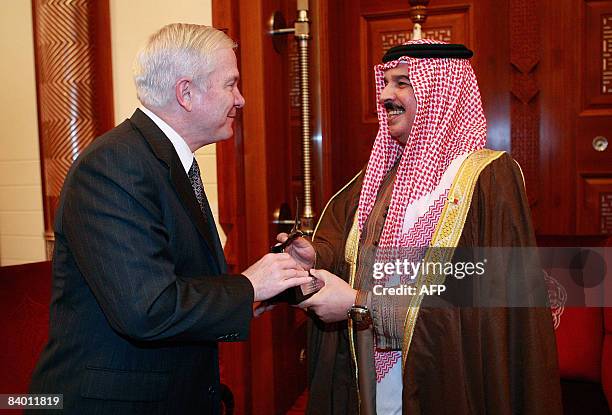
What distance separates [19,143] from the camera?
295cm

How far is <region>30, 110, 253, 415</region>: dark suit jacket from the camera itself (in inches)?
46.4

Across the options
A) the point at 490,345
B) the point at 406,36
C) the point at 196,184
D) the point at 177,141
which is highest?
the point at 406,36

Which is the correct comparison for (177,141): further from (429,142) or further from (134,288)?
(429,142)

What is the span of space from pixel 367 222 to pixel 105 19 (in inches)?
65.6

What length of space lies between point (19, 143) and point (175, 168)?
199 centimetres

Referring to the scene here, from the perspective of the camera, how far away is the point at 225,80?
1447 millimetres

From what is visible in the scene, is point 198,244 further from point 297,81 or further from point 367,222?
point 297,81

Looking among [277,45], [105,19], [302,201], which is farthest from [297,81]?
[105,19]

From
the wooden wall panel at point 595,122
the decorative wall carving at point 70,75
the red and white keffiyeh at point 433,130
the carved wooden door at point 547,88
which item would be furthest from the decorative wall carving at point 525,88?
the decorative wall carving at point 70,75

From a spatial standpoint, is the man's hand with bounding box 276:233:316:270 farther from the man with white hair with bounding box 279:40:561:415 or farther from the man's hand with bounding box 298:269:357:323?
the man's hand with bounding box 298:269:357:323

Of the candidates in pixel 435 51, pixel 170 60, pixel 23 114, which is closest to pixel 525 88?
pixel 435 51

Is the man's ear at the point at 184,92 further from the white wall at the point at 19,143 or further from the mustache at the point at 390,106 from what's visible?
the white wall at the point at 19,143

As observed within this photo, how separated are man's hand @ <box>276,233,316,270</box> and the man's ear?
1.97 ft

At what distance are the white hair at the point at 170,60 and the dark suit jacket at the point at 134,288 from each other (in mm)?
76
